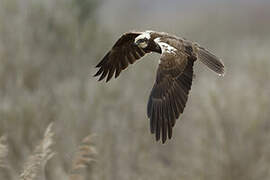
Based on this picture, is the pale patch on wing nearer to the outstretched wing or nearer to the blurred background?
the outstretched wing

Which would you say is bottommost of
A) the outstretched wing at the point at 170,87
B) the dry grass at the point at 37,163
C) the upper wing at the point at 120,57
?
the dry grass at the point at 37,163

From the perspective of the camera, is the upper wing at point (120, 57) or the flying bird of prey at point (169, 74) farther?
the upper wing at point (120, 57)

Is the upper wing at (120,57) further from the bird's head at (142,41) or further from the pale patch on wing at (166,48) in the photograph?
the pale patch on wing at (166,48)

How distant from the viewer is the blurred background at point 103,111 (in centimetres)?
1098

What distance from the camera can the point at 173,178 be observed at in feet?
37.7

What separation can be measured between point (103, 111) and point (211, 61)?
5243 mm

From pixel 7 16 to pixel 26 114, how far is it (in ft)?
6.16

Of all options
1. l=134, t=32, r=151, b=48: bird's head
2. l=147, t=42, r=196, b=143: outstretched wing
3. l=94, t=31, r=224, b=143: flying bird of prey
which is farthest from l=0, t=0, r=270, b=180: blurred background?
l=147, t=42, r=196, b=143: outstretched wing

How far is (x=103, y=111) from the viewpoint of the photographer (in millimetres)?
11758

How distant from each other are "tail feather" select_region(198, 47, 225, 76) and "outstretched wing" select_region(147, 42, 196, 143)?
0.13m

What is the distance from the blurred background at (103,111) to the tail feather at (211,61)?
3759 mm

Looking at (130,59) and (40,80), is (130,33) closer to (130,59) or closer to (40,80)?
(130,59)

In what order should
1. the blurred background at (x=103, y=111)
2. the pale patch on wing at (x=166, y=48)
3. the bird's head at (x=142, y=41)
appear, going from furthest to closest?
the blurred background at (x=103, y=111)
the bird's head at (x=142, y=41)
the pale patch on wing at (x=166, y=48)

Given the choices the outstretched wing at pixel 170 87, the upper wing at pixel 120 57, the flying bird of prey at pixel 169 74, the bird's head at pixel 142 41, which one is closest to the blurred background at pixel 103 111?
the upper wing at pixel 120 57
